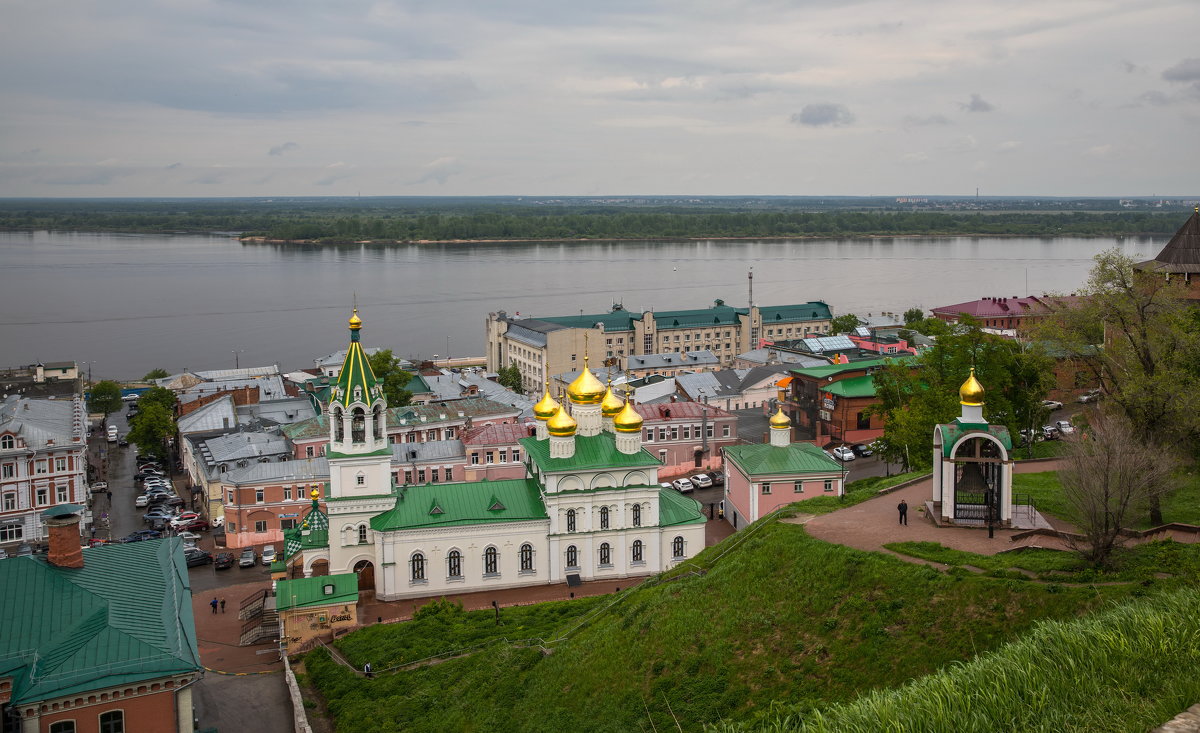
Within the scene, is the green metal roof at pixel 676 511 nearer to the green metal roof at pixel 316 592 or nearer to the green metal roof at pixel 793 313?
the green metal roof at pixel 316 592

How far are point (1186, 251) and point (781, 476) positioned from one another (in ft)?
45.9

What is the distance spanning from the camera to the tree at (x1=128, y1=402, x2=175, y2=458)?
36409 mm

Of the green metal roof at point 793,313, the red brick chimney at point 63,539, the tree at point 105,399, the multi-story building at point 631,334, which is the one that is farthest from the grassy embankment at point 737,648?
the green metal roof at point 793,313

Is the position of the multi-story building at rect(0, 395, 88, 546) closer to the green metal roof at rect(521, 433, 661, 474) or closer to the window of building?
the green metal roof at rect(521, 433, 661, 474)

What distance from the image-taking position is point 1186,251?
29.0m

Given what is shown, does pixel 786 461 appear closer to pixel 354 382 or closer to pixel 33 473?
pixel 354 382

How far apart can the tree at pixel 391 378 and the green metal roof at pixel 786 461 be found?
58.0 ft

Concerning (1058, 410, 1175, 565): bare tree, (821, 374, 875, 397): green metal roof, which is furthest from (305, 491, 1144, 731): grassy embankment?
(821, 374, 875, 397): green metal roof

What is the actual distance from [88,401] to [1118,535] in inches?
1755

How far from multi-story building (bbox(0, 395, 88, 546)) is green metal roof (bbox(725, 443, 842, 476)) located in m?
18.3

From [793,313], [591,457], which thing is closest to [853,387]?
[591,457]

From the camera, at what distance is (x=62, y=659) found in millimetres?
12305

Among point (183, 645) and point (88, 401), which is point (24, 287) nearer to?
point (88, 401)

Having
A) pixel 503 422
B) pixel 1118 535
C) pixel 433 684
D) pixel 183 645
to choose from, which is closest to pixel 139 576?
pixel 183 645
